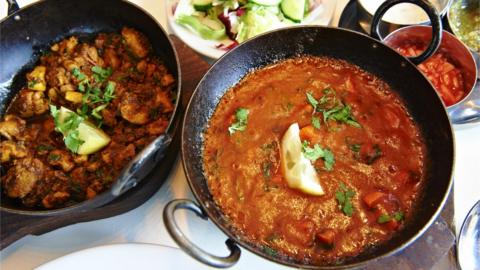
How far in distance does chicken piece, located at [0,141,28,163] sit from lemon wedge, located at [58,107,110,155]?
8.7 inches

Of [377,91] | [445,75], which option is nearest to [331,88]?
[377,91]

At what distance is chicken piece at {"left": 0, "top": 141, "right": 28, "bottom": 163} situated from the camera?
1.99 metres

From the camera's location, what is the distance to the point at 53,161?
1964 mm

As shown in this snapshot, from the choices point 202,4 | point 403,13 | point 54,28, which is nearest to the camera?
point 54,28

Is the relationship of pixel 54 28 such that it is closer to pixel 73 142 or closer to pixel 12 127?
pixel 12 127

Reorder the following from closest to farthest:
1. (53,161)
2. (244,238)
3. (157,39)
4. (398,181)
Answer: (244,238) < (398,181) < (53,161) < (157,39)

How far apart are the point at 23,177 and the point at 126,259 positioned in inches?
22.8

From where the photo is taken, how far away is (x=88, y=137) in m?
1.98

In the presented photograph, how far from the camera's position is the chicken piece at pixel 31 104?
2133mm

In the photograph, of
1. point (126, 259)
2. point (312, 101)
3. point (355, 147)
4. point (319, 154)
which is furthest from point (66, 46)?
point (355, 147)

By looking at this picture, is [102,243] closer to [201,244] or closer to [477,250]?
[201,244]

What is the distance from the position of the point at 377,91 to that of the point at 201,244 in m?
1.08

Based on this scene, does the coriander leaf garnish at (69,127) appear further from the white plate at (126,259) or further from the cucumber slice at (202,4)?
the cucumber slice at (202,4)

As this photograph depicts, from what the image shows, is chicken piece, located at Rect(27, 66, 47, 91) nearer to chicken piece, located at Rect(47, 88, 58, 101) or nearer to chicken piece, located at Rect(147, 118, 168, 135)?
chicken piece, located at Rect(47, 88, 58, 101)
